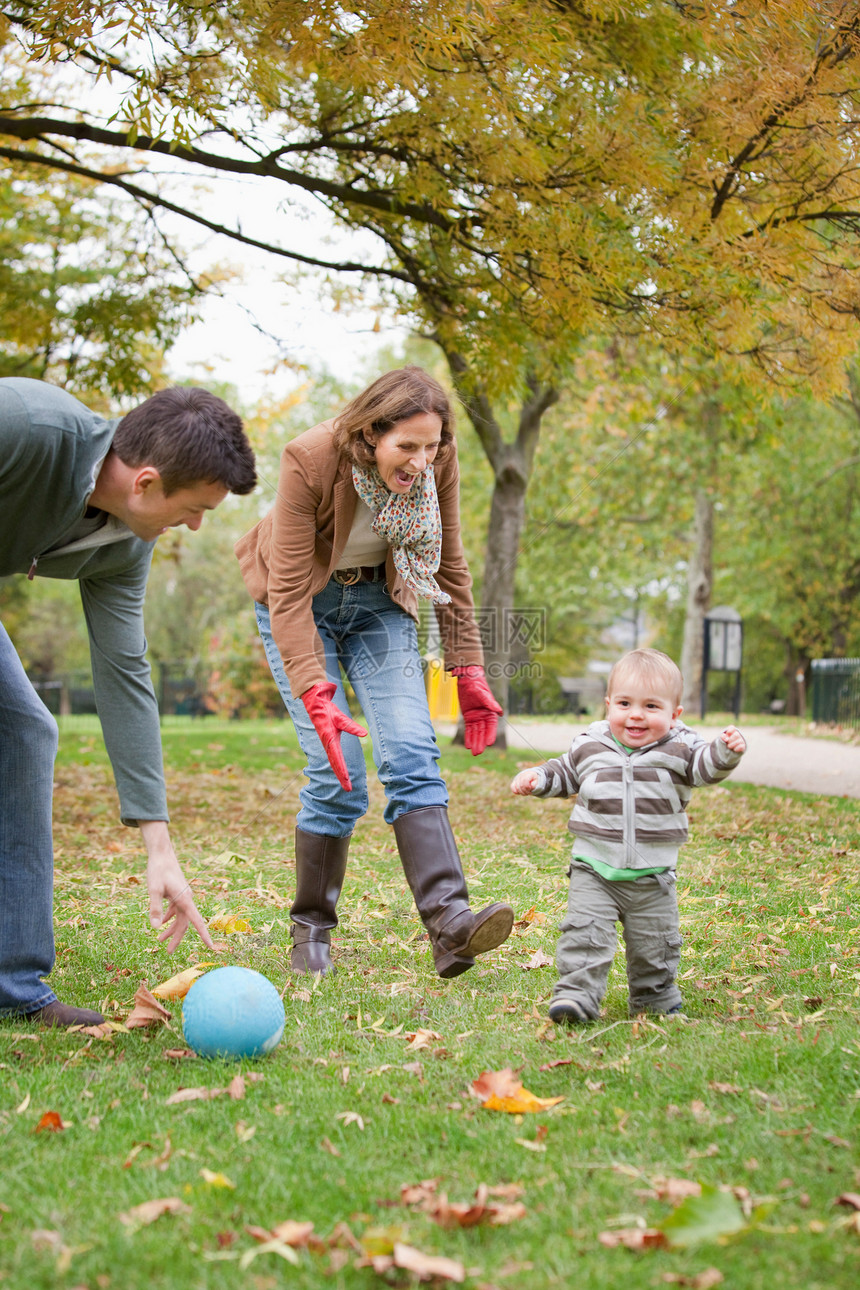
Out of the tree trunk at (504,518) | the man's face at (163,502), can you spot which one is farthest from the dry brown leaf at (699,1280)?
the tree trunk at (504,518)

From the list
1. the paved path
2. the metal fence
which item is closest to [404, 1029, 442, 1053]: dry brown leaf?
the paved path

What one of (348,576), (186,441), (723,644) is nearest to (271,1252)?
(186,441)

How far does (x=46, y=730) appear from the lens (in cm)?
298

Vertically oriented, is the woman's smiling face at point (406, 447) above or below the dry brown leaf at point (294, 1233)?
above

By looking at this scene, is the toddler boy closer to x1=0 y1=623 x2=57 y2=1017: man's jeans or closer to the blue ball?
the blue ball

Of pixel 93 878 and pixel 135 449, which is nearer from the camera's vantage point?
pixel 135 449

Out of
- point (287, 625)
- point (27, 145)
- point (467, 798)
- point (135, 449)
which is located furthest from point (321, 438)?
point (27, 145)

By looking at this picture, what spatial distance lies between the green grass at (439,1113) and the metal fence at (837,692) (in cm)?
1256

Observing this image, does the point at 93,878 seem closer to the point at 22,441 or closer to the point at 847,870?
the point at 22,441

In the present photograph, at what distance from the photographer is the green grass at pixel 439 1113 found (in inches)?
70.5

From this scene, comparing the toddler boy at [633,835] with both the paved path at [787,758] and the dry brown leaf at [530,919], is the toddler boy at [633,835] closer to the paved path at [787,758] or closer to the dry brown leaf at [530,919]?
the dry brown leaf at [530,919]

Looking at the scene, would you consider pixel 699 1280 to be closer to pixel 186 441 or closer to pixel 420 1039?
pixel 420 1039

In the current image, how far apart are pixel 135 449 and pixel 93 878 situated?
3314 millimetres

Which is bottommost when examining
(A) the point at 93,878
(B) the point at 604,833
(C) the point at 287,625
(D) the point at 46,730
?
(A) the point at 93,878
